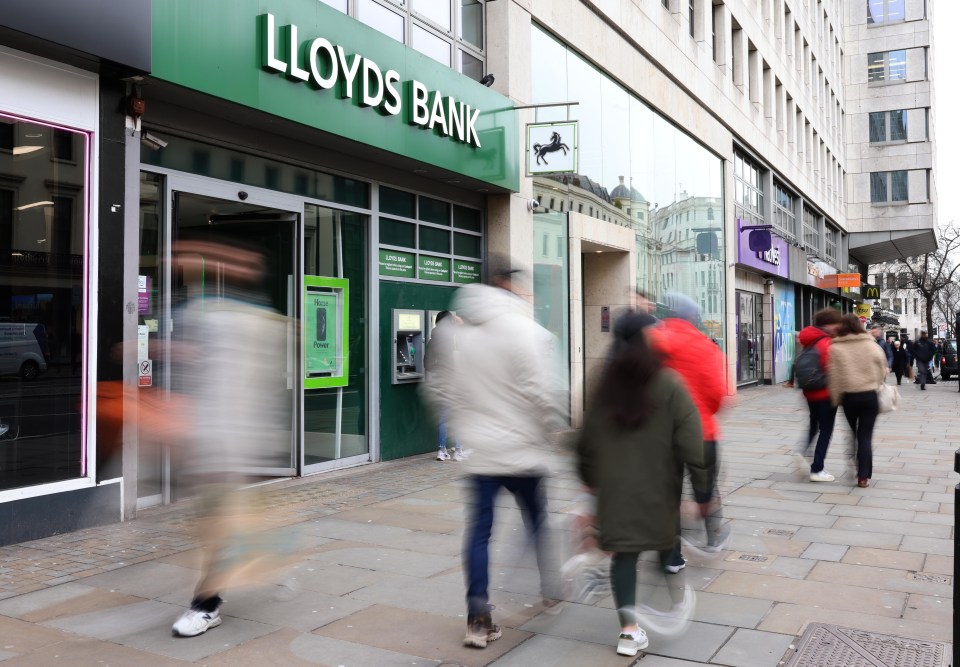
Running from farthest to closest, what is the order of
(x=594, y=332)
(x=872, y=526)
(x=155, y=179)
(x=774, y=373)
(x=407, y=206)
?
(x=774, y=373) < (x=594, y=332) < (x=407, y=206) < (x=155, y=179) < (x=872, y=526)

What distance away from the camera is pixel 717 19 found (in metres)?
21.7

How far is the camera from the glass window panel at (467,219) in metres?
11.6

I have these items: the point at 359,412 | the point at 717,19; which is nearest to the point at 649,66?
the point at 717,19

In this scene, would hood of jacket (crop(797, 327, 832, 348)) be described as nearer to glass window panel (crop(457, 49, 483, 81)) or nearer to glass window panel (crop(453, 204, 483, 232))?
glass window panel (crop(453, 204, 483, 232))

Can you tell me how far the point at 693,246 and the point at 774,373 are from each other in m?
9.41

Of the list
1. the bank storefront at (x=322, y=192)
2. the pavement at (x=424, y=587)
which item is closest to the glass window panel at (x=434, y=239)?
the bank storefront at (x=322, y=192)

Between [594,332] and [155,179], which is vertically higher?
[155,179]

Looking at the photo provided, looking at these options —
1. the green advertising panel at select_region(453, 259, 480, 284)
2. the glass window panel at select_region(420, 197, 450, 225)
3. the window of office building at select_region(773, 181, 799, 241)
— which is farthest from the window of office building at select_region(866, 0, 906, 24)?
the glass window panel at select_region(420, 197, 450, 225)

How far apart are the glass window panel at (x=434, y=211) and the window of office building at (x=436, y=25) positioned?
1709 millimetres

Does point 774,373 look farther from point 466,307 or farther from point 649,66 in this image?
point 466,307

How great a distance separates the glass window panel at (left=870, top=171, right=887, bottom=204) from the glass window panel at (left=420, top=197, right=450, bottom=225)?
38851mm

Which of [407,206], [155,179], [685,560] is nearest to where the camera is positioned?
[685,560]

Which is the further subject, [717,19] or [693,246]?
[717,19]

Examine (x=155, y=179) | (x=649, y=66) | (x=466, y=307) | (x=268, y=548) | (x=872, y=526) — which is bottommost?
(x=872, y=526)
